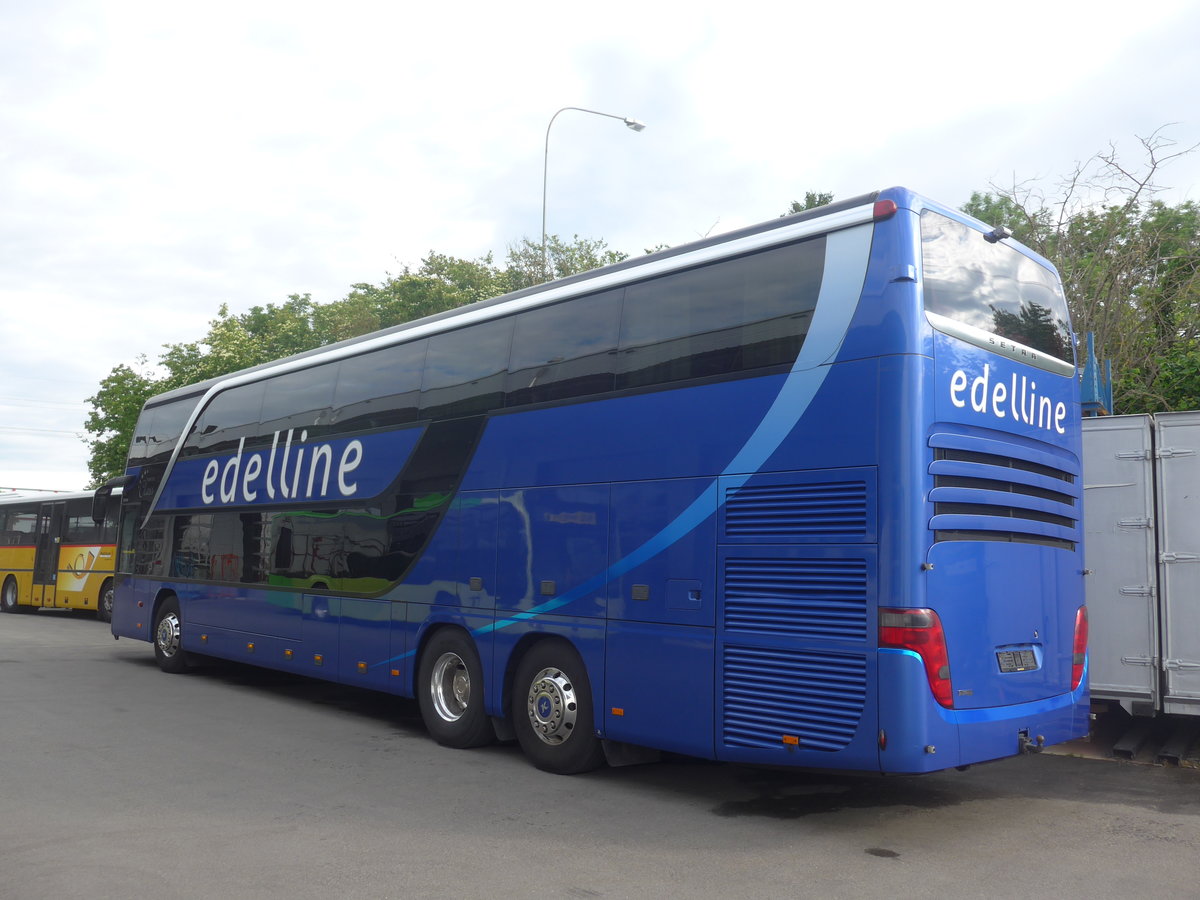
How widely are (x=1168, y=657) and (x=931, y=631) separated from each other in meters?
3.77

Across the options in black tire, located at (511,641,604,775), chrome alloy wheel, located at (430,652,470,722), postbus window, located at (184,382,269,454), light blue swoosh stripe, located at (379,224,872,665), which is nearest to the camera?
light blue swoosh stripe, located at (379,224,872,665)

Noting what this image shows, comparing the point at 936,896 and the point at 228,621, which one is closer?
the point at 936,896

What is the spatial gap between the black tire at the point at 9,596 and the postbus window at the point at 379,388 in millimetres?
23325

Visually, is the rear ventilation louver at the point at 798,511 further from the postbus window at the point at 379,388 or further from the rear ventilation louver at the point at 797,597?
the postbus window at the point at 379,388

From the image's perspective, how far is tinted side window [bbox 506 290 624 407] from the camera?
8.36 meters

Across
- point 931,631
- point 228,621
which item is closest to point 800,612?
point 931,631

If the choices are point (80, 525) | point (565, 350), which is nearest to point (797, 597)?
point (565, 350)

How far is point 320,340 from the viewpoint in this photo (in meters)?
53.1

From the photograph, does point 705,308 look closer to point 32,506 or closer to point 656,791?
point 656,791

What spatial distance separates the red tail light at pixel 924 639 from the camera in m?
6.11

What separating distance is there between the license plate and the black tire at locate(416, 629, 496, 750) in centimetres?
443

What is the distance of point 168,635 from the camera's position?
15.1 metres

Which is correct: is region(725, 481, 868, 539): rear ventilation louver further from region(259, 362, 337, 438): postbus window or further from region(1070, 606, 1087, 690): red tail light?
region(259, 362, 337, 438): postbus window

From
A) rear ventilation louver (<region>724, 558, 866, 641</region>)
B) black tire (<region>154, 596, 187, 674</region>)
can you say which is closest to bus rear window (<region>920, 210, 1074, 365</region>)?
rear ventilation louver (<region>724, 558, 866, 641</region>)
